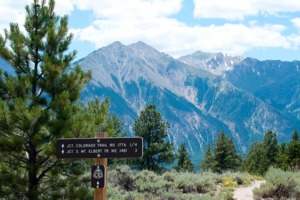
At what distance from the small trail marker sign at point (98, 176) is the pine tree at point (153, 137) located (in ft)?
87.1

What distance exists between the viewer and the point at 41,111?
1125 cm

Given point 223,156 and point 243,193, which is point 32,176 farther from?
point 223,156

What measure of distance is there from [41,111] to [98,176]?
2914mm

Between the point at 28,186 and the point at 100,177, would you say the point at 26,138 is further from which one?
the point at 100,177

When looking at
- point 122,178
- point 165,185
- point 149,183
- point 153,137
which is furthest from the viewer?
point 153,137

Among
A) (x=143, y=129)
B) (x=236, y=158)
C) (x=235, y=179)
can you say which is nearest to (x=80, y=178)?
(x=235, y=179)

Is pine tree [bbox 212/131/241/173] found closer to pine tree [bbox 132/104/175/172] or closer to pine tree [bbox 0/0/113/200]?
pine tree [bbox 132/104/175/172]

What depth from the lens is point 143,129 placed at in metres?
36.1

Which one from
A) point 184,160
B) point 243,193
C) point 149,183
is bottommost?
point 243,193

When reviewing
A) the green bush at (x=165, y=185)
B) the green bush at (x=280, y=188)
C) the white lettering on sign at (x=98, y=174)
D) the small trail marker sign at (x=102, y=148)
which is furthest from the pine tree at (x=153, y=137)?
the small trail marker sign at (x=102, y=148)

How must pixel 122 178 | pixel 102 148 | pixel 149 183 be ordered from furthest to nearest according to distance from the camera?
pixel 122 178, pixel 149 183, pixel 102 148

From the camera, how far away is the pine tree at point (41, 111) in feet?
36.4

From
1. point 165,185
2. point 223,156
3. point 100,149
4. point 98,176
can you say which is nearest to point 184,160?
point 223,156

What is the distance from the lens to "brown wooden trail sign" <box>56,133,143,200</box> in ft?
Result: 29.3
